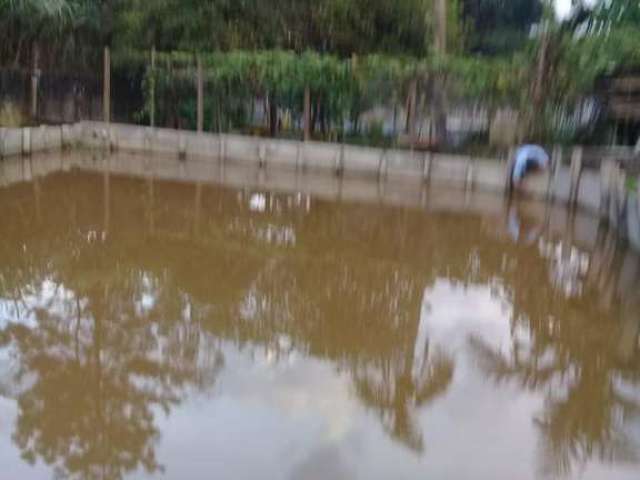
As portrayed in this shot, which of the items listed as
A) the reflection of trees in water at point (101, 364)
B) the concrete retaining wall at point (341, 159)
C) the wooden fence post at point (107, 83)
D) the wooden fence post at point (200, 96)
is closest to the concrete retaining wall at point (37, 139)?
the concrete retaining wall at point (341, 159)

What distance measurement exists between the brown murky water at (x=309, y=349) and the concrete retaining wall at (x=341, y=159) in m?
1.58

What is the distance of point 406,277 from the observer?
25.8 feet

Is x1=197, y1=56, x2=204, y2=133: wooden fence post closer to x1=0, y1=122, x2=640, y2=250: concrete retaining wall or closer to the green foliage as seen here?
the green foliage

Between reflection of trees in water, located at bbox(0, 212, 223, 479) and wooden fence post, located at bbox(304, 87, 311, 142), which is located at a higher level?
wooden fence post, located at bbox(304, 87, 311, 142)

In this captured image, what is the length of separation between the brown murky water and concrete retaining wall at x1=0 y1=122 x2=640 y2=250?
1.58m

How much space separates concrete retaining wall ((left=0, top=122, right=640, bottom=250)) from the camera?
11.7 meters

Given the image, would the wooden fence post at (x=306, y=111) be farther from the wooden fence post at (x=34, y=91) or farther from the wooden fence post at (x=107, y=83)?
the wooden fence post at (x=34, y=91)

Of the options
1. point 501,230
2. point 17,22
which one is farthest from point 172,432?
point 17,22

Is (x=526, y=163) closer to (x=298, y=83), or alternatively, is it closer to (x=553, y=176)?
(x=553, y=176)

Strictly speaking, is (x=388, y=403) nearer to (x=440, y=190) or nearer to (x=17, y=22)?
(x=440, y=190)

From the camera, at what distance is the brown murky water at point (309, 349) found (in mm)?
4191

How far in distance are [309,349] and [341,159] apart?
935 cm

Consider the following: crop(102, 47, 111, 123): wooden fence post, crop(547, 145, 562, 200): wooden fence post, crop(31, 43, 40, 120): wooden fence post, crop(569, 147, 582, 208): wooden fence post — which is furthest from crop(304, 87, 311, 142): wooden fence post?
crop(31, 43, 40, 120): wooden fence post

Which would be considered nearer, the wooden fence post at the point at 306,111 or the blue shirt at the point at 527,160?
the blue shirt at the point at 527,160
